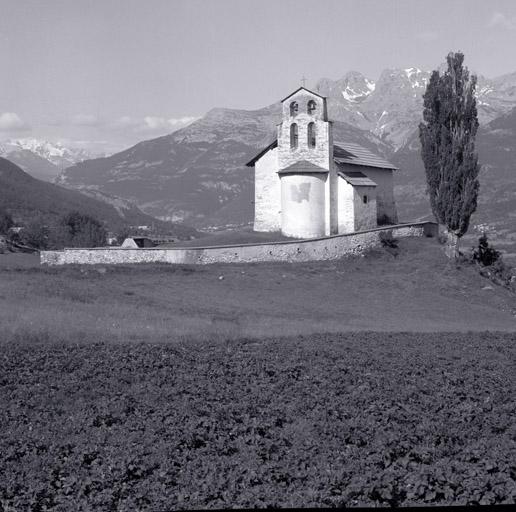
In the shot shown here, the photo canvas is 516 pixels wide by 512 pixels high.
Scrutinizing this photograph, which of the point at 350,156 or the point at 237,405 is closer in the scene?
the point at 237,405

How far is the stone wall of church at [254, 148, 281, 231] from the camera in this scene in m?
55.7

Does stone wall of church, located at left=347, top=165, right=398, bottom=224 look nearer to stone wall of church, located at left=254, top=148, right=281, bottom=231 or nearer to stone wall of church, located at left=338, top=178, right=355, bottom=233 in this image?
stone wall of church, located at left=338, top=178, right=355, bottom=233

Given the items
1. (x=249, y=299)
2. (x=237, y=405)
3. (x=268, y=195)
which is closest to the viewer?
(x=237, y=405)

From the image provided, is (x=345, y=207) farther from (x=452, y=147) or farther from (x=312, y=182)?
(x=452, y=147)

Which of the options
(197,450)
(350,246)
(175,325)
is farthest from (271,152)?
(197,450)

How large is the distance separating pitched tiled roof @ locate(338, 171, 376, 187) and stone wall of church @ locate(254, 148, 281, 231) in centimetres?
543

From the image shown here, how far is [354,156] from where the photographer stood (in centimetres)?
5950

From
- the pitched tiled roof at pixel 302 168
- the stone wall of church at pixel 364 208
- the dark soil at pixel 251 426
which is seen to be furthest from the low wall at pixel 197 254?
the dark soil at pixel 251 426

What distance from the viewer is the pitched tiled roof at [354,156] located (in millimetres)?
56156

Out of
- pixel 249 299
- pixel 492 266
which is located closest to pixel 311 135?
pixel 492 266

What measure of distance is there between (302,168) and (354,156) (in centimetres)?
889

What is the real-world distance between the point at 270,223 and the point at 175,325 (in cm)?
2915

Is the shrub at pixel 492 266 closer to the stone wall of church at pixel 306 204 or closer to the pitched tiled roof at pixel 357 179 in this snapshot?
the pitched tiled roof at pixel 357 179

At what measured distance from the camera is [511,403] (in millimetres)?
17703
